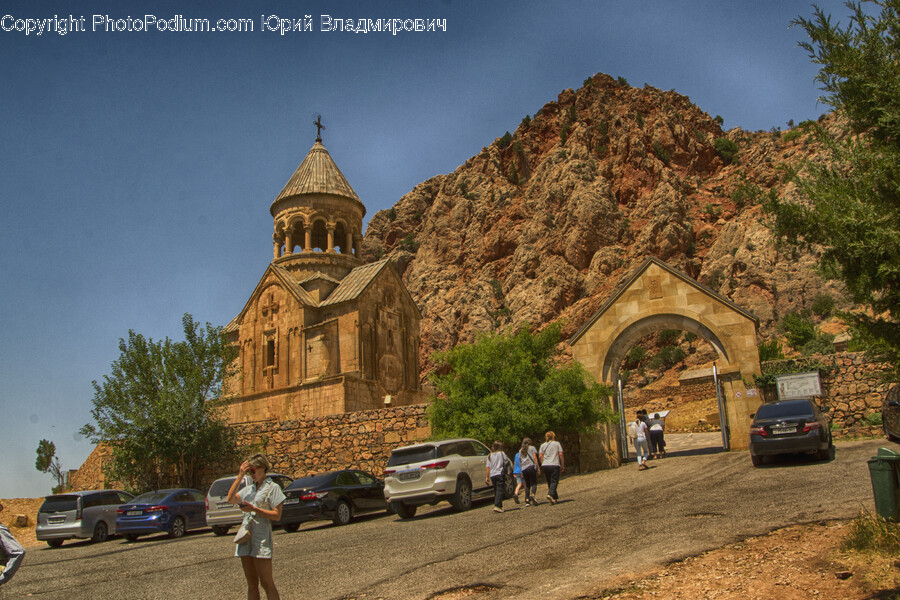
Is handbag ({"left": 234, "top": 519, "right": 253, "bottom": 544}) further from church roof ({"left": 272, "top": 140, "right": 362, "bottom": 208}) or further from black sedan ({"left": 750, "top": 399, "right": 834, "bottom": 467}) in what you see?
church roof ({"left": 272, "top": 140, "right": 362, "bottom": 208})

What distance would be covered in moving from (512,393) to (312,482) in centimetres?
609

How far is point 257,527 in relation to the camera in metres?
6.18

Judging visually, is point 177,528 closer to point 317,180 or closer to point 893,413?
point 893,413

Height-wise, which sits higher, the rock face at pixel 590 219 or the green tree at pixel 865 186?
the rock face at pixel 590 219

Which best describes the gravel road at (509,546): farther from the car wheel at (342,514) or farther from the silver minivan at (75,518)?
the silver minivan at (75,518)

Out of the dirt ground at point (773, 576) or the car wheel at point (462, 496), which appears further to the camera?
the car wheel at point (462, 496)

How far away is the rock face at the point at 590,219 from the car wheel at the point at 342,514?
1762 inches

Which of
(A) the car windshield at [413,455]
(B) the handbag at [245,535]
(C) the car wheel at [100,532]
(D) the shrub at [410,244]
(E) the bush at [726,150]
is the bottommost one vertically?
(C) the car wheel at [100,532]

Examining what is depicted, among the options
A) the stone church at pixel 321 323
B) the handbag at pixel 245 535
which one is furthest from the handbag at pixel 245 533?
the stone church at pixel 321 323

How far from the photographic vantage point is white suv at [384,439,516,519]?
14.1 meters

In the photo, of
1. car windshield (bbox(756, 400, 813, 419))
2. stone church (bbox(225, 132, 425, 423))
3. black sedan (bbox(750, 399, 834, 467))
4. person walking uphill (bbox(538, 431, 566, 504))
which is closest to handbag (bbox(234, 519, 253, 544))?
person walking uphill (bbox(538, 431, 566, 504))

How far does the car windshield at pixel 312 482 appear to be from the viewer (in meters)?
15.2

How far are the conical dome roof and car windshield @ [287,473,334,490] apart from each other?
19.6 meters

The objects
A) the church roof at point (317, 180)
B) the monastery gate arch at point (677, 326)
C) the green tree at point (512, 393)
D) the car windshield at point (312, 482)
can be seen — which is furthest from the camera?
the church roof at point (317, 180)
